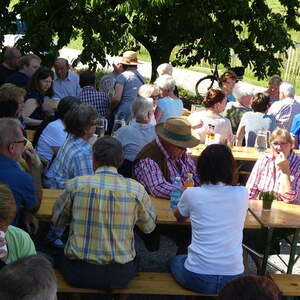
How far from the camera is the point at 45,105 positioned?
22.1ft

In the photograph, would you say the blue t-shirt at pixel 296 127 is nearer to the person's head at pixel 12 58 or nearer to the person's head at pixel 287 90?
the person's head at pixel 287 90

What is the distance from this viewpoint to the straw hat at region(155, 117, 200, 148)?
184 inches

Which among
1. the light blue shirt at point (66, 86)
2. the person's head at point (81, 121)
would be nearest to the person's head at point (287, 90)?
the light blue shirt at point (66, 86)

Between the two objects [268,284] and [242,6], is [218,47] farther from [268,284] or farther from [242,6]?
[268,284]

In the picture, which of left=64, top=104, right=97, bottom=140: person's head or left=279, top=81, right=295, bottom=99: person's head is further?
left=279, top=81, right=295, bottom=99: person's head

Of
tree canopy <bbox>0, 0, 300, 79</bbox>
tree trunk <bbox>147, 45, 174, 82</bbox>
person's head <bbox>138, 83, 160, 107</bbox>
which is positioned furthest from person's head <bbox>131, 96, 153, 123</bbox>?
tree trunk <bbox>147, 45, 174, 82</bbox>

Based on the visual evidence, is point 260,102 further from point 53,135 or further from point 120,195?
point 120,195

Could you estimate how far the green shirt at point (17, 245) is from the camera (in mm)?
3178

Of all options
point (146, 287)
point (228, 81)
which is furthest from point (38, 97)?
point (146, 287)

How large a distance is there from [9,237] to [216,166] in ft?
4.47

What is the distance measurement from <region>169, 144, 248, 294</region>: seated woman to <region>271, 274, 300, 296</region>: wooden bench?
43cm

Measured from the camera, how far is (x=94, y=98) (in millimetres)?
7398

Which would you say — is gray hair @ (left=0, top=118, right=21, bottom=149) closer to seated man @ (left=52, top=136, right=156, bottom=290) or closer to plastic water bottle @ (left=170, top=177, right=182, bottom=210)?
seated man @ (left=52, top=136, right=156, bottom=290)

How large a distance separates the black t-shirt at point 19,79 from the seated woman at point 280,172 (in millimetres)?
3554
